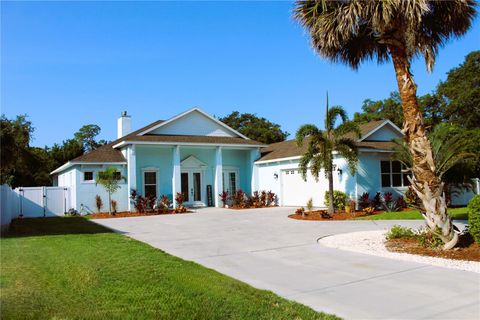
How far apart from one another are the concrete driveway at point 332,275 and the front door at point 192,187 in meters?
14.0

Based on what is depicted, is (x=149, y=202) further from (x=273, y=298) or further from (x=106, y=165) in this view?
(x=273, y=298)

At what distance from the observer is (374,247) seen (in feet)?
32.9

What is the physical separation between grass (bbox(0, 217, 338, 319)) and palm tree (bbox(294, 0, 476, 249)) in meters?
5.25

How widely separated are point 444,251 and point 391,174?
14065 mm

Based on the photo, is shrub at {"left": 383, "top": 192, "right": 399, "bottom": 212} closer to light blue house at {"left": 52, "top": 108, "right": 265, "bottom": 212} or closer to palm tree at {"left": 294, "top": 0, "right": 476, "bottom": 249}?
light blue house at {"left": 52, "top": 108, "right": 265, "bottom": 212}

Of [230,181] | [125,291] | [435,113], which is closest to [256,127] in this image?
[435,113]

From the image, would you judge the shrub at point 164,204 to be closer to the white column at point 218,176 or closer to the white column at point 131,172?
the white column at point 131,172

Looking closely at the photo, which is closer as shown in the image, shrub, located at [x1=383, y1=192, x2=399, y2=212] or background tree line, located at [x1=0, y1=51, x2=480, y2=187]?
shrub, located at [x1=383, y1=192, x2=399, y2=212]

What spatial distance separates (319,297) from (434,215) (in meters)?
4.71

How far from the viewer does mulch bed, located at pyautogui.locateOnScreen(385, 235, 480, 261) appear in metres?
8.55

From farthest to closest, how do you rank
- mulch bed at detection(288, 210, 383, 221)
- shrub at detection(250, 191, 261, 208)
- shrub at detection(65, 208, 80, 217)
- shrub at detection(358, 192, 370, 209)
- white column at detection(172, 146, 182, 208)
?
shrub at detection(250, 191, 261, 208)
white column at detection(172, 146, 182, 208)
shrub at detection(65, 208, 80, 217)
shrub at detection(358, 192, 370, 209)
mulch bed at detection(288, 210, 383, 221)

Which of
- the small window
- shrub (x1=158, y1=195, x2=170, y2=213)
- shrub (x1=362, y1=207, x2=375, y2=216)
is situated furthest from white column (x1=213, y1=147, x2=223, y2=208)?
shrub (x1=362, y1=207, x2=375, y2=216)

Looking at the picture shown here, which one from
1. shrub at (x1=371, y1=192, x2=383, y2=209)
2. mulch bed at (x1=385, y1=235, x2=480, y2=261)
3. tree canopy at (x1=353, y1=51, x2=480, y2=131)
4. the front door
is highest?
tree canopy at (x1=353, y1=51, x2=480, y2=131)

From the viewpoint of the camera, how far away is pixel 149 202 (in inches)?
939
